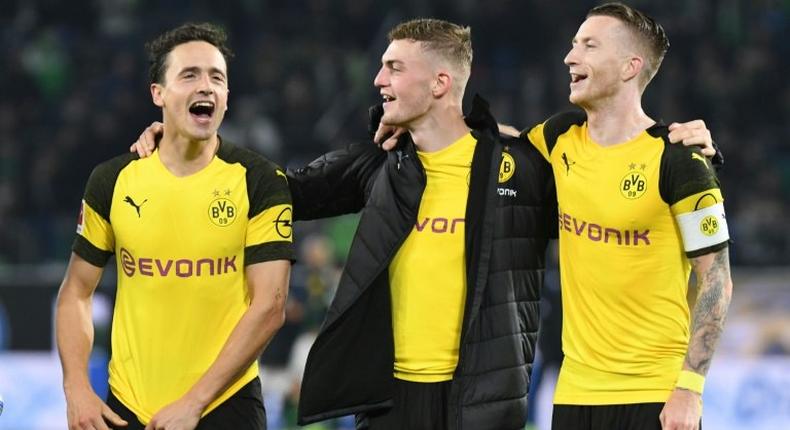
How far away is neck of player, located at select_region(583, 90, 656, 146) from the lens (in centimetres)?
464

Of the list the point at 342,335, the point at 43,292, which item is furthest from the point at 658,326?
the point at 43,292

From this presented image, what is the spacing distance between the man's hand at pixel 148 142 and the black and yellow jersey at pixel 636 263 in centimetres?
152

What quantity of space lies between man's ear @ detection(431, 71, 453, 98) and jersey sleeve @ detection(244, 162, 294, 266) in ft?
2.25

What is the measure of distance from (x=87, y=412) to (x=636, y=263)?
74.9 inches

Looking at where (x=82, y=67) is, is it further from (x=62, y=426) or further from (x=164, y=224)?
(x=164, y=224)

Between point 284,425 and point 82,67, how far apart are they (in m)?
5.79

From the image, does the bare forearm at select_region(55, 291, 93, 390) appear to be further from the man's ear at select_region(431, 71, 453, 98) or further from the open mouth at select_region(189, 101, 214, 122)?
the man's ear at select_region(431, 71, 453, 98)

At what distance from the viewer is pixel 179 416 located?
441 centimetres

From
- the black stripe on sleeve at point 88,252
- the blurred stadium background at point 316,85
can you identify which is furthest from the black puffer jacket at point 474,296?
the blurred stadium background at point 316,85

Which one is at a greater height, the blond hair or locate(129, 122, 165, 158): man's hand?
the blond hair

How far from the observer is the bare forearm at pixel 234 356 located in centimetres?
443

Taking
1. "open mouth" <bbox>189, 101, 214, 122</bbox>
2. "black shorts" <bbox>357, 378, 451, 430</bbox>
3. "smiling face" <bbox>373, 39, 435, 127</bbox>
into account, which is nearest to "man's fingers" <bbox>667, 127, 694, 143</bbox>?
"smiling face" <bbox>373, 39, 435, 127</bbox>

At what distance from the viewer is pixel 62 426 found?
946 centimetres

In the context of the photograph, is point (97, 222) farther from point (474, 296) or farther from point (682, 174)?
point (682, 174)
